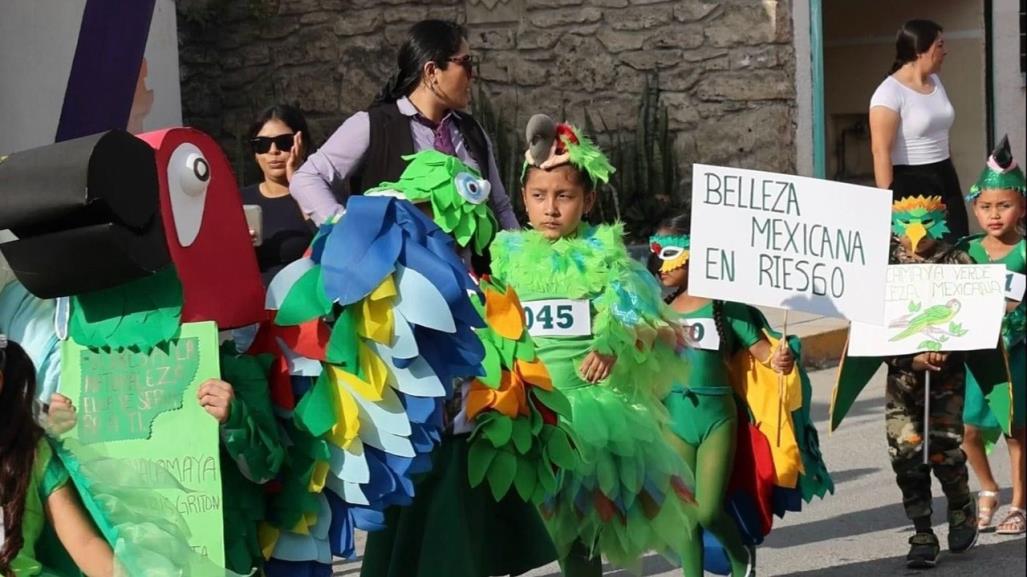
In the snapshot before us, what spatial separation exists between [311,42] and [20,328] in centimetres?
1046

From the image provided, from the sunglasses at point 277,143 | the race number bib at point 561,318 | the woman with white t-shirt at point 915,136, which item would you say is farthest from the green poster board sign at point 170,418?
the woman with white t-shirt at point 915,136

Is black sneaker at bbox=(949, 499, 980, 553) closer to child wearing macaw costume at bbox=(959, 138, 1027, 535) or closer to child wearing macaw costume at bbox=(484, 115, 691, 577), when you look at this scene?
child wearing macaw costume at bbox=(959, 138, 1027, 535)

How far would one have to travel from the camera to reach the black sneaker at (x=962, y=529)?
21.7 ft

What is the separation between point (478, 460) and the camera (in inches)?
186

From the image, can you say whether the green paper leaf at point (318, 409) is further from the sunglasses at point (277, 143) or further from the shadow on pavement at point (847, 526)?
the shadow on pavement at point (847, 526)

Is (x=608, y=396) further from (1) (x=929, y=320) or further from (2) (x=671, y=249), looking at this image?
(1) (x=929, y=320)

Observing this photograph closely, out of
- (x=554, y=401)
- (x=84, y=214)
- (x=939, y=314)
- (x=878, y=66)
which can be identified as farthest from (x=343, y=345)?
(x=878, y=66)

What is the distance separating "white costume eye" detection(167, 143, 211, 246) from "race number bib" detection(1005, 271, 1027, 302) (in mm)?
3746

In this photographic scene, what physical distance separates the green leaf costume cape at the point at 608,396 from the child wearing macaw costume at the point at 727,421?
33 centimetres

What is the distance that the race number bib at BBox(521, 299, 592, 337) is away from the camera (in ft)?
17.7

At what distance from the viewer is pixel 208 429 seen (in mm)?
4008

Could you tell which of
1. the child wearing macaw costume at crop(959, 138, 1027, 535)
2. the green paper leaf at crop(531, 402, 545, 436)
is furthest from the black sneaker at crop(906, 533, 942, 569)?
the green paper leaf at crop(531, 402, 545, 436)

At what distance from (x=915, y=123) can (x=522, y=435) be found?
3858 mm

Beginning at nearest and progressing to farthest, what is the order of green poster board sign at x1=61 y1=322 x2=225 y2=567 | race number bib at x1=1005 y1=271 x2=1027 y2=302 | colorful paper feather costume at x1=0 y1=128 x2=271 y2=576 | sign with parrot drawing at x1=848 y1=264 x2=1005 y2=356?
1. colorful paper feather costume at x1=0 y1=128 x2=271 y2=576
2. green poster board sign at x1=61 y1=322 x2=225 y2=567
3. sign with parrot drawing at x1=848 y1=264 x2=1005 y2=356
4. race number bib at x1=1005 y1=271 x2=1027 y2=302
